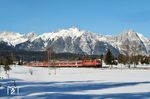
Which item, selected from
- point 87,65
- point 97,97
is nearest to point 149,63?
point 87,65

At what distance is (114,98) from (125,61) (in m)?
139

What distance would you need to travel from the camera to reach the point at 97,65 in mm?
146250

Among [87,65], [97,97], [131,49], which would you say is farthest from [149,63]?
[97,97]

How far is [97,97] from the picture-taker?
95.9 ft

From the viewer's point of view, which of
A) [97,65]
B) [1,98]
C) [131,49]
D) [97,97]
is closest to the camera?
[1,98]

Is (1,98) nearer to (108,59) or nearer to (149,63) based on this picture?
(108,59)

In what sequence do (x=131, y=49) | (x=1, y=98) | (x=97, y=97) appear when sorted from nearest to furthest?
1. (x=1, y=98)
2. (x=97, y=97)
3. (x=131, y=49)

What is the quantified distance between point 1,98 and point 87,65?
123 m

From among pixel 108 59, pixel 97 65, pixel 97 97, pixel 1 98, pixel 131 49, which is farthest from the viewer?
pixel 131 49

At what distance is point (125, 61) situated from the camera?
166125mm

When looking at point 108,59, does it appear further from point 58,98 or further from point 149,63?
point 58,98

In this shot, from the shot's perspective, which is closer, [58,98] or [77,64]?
[58,98]

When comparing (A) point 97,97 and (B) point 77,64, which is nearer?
(A) point 97,97

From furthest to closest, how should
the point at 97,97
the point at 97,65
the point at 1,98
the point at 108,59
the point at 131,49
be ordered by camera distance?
the point at 131,49
the point at 108,59
the point at 97,65
the point at 97,97
the point at 1,98
